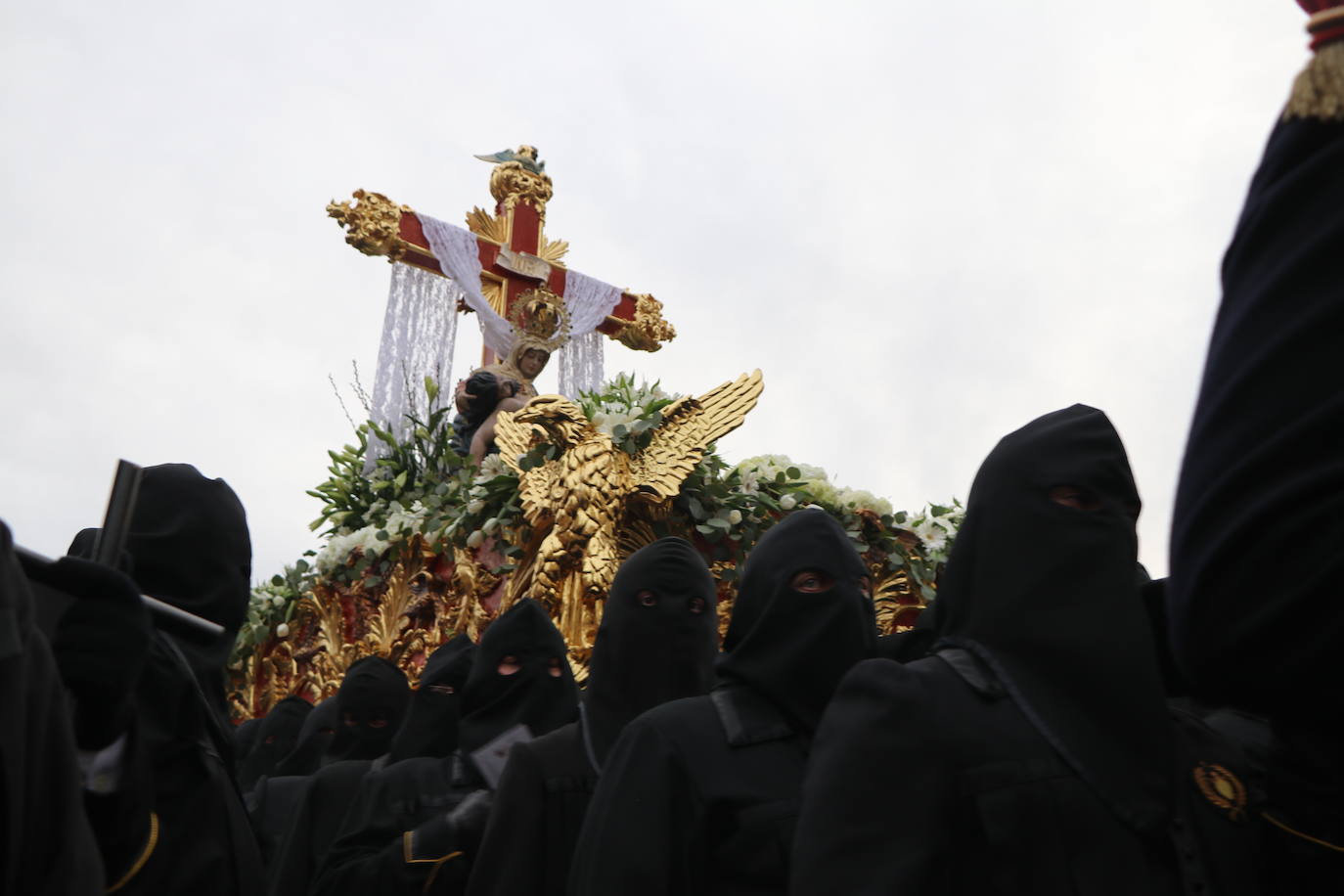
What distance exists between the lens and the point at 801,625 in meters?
3.16

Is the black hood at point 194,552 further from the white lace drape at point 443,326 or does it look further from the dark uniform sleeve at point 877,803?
the white lace drape at point 443,326

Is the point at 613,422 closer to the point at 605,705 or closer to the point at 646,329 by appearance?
the point at 605,705

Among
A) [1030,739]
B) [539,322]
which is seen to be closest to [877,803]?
[1030,739]

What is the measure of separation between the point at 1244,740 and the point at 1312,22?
1.50m

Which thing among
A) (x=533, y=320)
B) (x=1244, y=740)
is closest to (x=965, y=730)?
(x=1244, y=740)

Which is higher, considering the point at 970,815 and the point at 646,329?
the point at 646,329

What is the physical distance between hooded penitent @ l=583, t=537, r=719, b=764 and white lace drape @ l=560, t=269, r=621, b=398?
954cm

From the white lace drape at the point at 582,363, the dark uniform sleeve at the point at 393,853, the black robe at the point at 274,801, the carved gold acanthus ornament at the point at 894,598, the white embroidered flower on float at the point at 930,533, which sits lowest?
the dark uniform sleeve at the point at 393,853

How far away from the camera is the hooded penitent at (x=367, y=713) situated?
6098mm

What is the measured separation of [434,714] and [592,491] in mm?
2369

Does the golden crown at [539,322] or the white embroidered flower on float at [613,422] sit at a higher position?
the golden crown at [539,322]

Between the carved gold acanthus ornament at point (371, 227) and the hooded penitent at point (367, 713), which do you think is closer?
the hooded penitent at point (367, 713)

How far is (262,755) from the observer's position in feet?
26.5

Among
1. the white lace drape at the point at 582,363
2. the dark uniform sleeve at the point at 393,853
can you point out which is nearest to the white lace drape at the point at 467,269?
the white lace drape at the point at 582,363
